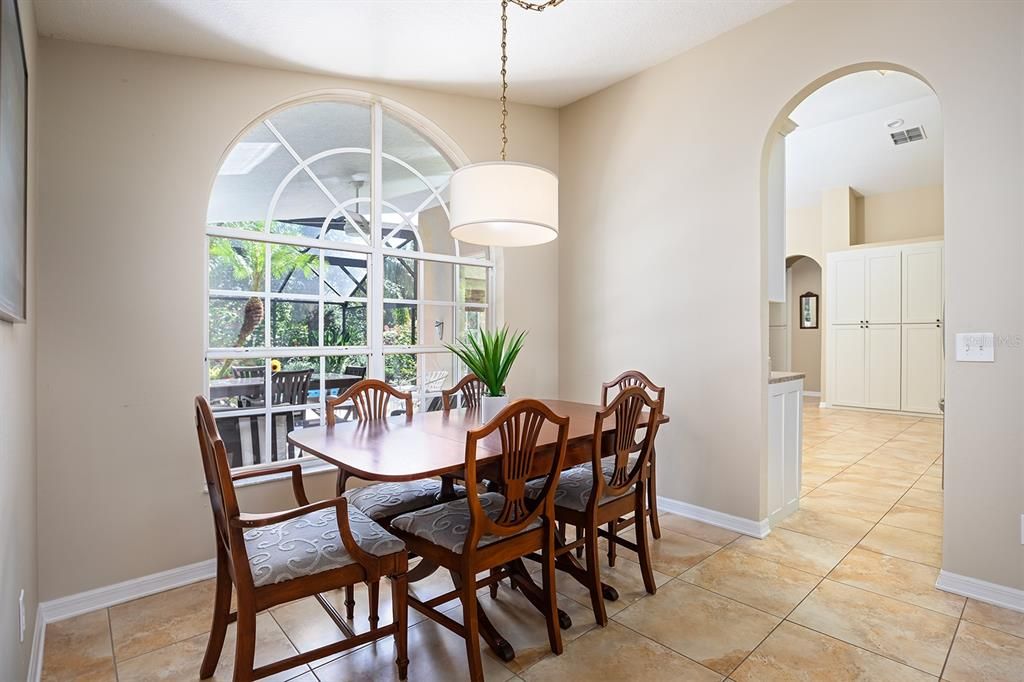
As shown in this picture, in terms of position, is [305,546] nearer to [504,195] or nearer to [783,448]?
[504,195]

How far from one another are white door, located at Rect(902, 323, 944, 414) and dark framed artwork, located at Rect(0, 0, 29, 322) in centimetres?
876

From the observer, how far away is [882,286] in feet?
24.2

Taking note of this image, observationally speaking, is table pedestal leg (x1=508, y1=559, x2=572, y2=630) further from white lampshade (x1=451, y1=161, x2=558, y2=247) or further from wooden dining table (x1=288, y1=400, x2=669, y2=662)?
white lampshade (x1=451, y1=161, x2=558, y2=247)

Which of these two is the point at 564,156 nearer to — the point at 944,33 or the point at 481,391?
the point at 481,391

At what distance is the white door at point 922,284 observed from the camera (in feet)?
22.6

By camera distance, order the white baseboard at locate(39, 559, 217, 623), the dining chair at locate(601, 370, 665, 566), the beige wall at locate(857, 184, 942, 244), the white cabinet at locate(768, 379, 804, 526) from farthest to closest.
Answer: the beige wall at locate(857, 184, 942, 244)
the white cabinet at locate(768, 379, 804, 526)
the dining chair at locate(601, 370, 665, 566)
the white baseboard at locate(39, 559, 217, 623)

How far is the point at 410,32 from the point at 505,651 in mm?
3028

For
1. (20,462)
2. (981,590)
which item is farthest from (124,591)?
(981,590)

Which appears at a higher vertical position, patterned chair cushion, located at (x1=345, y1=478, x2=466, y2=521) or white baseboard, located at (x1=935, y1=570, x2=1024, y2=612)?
patterned chair cushion, located at (x1=345, y1=478, x2=466, y2=521)

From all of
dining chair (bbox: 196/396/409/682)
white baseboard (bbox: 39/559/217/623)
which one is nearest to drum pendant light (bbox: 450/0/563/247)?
dining chair (bbox: 196/396/409/682)

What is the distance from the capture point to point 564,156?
4301 mm

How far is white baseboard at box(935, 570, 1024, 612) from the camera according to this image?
2268 mm

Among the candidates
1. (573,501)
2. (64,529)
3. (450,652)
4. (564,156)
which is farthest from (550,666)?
(564,156)

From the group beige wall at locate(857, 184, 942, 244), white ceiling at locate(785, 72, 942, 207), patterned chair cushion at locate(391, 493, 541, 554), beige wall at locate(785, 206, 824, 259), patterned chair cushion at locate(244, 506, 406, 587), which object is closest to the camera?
patterned chair cushion at locate(244, 506, 406, 587)
